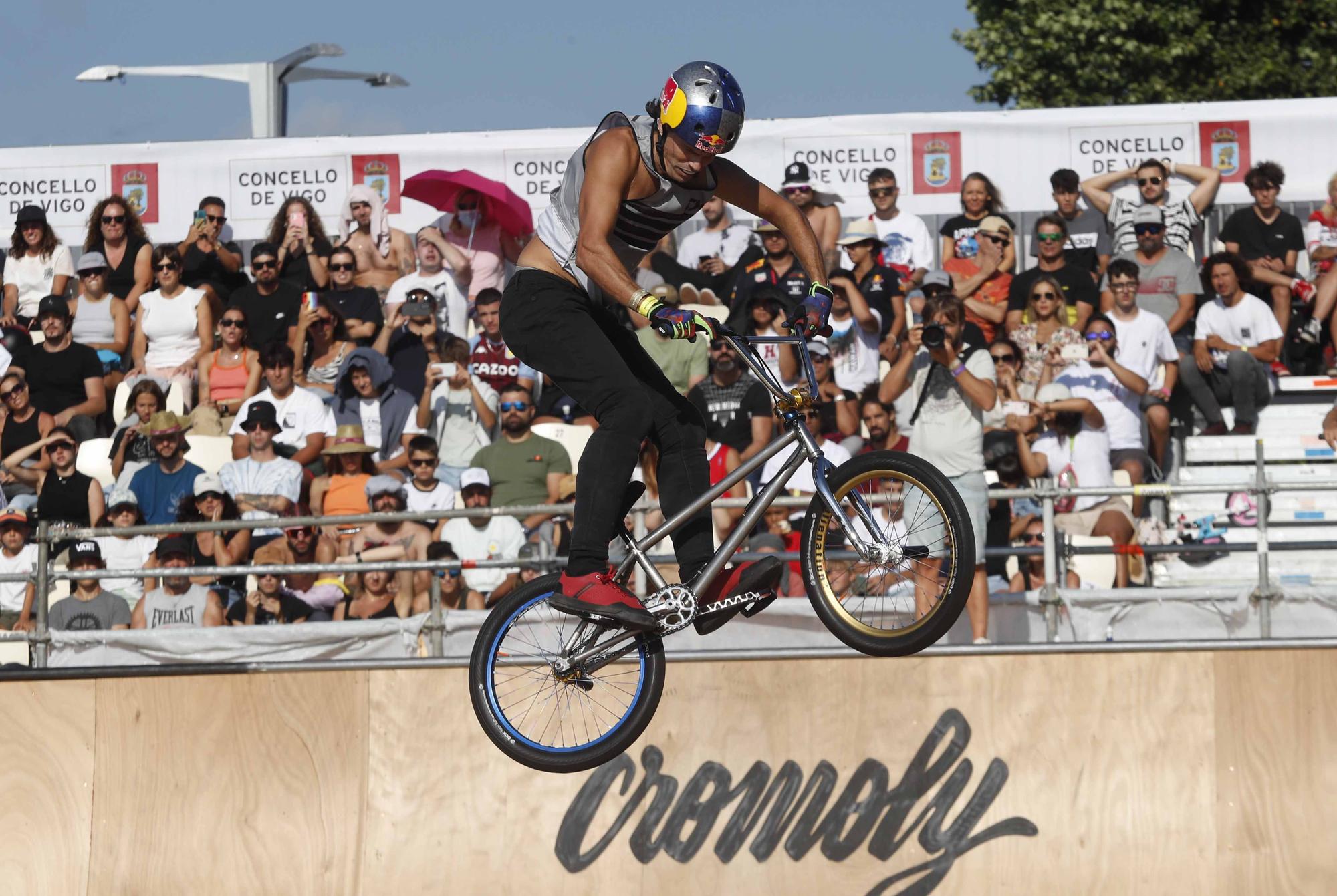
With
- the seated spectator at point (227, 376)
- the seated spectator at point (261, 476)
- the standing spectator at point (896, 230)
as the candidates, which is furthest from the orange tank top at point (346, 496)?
the standing spectator at point (896, 230)

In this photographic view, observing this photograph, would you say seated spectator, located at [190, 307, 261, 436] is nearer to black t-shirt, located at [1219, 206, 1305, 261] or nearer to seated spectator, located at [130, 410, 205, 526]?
seated spectator, located at [130, 410, 205, 526]

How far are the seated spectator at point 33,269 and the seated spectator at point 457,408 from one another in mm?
3393

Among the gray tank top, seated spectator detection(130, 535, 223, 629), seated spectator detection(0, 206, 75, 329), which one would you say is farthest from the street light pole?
the gray tank top

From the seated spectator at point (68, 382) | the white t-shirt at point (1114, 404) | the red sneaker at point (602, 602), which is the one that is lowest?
the red sneaker at point (602, 602)

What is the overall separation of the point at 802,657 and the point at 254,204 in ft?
20.8

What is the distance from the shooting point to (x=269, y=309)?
1177 cm

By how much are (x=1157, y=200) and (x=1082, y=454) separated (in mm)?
2299

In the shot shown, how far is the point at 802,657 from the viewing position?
8.44 meters

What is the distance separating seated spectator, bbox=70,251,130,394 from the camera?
11.9 m

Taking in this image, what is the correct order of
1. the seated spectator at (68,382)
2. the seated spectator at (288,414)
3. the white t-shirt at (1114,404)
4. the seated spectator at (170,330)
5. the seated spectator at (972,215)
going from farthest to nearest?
the seated spectator at (170,330) < the seated spectator at (68,382) < the seated spectator at (972,215) < the seated spectator at (288,414) < the white t-shirt at (1114,404)

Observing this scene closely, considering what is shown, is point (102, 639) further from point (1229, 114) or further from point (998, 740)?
point (1229, 114)

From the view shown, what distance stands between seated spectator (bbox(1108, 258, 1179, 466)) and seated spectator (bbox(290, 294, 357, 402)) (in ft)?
17.3

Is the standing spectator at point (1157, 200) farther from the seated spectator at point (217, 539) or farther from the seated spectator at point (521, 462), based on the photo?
the seated spectator at point (217, 539)

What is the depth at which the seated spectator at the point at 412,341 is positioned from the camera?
36.6 ft
